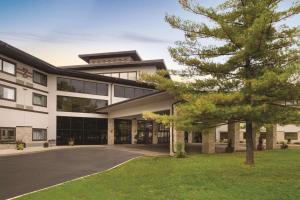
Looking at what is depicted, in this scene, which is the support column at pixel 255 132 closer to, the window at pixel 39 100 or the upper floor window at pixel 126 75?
the upper floor window at pixel 126 75

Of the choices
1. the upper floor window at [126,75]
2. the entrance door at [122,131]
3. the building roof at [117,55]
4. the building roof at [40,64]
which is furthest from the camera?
the building roof at [117,55]

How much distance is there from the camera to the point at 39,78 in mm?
41562

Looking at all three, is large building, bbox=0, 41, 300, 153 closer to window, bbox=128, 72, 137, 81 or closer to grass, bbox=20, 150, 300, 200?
window, bbox=128, 72, 137, 81

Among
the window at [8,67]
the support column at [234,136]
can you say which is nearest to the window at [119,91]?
the window at [8,67]

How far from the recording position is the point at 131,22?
16891mm

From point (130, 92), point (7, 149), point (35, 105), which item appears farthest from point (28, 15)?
point (130, 92)

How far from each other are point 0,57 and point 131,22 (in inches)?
843

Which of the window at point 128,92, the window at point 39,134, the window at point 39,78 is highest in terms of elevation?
the window at point 39,78

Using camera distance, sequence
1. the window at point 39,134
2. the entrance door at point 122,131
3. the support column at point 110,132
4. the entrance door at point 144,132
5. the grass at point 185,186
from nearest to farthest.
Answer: the grass at point 185,186 < the window at point 39,134 < the support column at point 110,132 < the entrance door at point 122,131 < the entrance door at point 144,132

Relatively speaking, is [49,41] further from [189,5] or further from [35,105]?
[35,105]

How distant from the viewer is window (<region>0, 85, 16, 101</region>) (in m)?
33.6

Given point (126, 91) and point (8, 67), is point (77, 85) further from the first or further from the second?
point (8, 67)

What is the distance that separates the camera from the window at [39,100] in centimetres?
4012

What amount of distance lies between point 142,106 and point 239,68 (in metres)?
20.3
